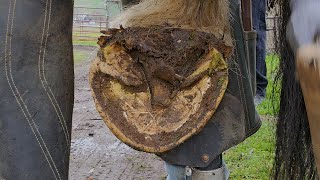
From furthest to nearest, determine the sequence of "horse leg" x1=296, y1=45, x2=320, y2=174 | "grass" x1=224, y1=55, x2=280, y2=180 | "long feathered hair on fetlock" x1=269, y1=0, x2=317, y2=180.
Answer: "grass" x1=224, y1=55, x2=280, y2=180
"long feathered hair on fetlock" x1=269, y1=0, x2=317, y2=180
"horse leg" x1=296, y1=45, x2=320, y2=174

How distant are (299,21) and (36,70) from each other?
502mm

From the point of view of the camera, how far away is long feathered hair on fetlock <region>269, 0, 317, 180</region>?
3.59ft

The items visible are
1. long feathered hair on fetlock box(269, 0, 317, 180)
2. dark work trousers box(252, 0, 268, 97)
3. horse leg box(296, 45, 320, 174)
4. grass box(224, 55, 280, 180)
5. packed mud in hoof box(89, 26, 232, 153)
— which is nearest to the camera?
horse leg box(296, 45, 320, 174)

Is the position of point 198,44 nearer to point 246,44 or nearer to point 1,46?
point 246,44

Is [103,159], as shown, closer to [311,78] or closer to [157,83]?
[157,83]

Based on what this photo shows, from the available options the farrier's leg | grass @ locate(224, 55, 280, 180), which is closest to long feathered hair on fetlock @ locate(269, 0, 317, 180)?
the farrier's leg

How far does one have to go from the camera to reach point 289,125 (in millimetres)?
1150

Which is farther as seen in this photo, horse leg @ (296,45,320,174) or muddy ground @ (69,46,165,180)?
muddy ground @ (69,46,165,180)

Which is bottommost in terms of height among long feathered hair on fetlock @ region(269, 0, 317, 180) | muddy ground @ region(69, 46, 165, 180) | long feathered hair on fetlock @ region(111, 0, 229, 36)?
muddy ground @ region(69, 46, 165, 180)

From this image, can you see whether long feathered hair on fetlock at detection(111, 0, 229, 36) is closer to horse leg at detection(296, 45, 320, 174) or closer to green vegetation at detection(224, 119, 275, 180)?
horse leg at detection(296, 45, 320, 174)

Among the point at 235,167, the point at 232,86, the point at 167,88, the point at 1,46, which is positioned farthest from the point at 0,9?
the point at 235,167

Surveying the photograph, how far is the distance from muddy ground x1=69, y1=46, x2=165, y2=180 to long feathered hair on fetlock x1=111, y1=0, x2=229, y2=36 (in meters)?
0.63

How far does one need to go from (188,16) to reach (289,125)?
0.31 m

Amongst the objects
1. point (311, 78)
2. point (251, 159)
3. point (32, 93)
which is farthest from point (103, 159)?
point (311, 78)
